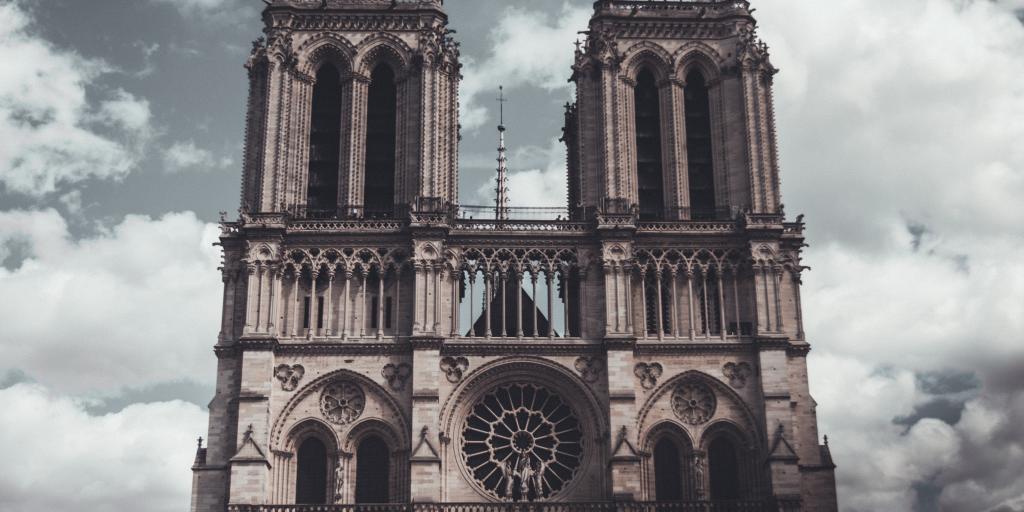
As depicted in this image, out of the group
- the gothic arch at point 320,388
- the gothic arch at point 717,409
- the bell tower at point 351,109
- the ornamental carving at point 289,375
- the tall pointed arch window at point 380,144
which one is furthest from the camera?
the tall pointed arch window at point 380,144

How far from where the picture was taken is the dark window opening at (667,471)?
5116 centimetres

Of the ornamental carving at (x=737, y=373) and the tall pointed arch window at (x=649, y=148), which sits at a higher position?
the tall pointed arch window at (x=649, y=148)

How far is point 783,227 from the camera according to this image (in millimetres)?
53875

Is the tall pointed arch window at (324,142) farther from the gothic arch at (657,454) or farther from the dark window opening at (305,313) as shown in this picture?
the gothic arch at (657,454)

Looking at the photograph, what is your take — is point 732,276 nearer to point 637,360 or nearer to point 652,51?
point 637,360

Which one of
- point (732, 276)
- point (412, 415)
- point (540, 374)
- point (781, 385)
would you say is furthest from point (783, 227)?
point (412, 415)

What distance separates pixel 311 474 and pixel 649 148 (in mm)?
20087

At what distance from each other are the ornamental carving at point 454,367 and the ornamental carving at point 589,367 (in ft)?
14.6

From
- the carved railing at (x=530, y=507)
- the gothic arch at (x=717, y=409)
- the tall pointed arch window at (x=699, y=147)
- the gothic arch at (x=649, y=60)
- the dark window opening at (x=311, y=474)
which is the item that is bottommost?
the carved railing at (x=530, y=507)

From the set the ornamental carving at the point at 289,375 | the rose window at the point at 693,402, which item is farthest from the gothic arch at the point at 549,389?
the ornamental carving at the point at 289,375

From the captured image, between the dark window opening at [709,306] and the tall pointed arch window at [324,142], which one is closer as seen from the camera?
the dark window opening at [709,306]

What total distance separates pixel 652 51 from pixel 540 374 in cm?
1539

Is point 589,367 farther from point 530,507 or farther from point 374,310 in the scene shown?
point 374,310

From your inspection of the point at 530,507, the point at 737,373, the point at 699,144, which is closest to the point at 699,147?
the point at 699,144
